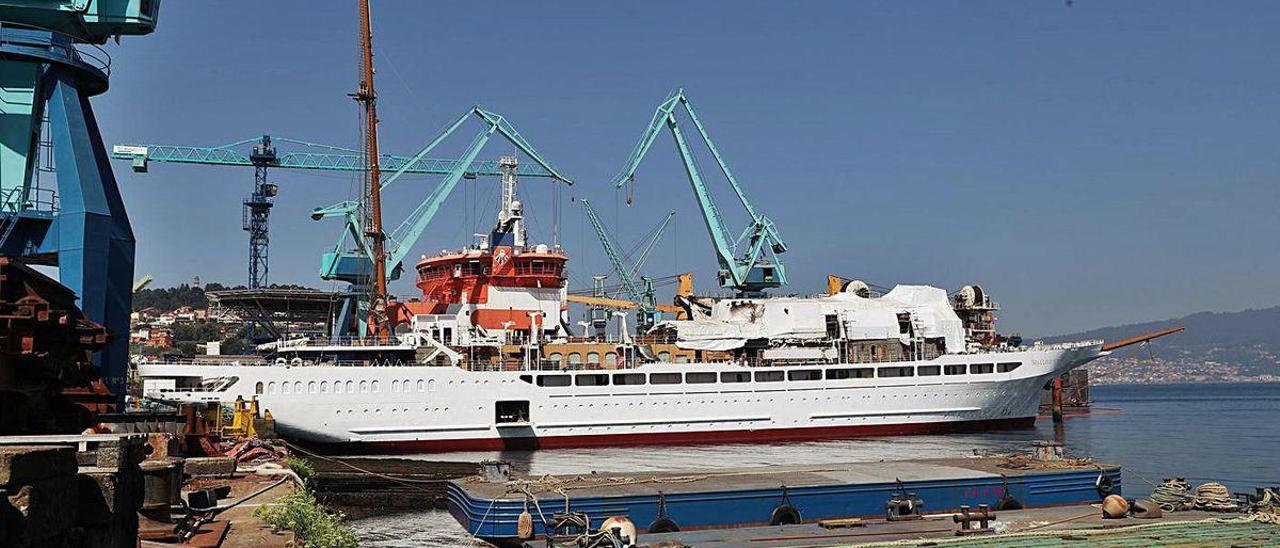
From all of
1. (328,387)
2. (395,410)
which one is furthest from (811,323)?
(328,387)

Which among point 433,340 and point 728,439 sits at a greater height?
point 433,340

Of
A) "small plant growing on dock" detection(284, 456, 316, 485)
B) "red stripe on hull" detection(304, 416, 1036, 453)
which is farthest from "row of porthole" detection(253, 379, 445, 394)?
"small plant growing on dock" detection(284, 456, 316, 485)

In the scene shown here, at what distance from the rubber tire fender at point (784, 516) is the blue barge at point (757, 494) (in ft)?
0.07

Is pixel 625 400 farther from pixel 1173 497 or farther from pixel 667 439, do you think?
pixel 1173 497

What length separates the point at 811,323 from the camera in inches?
1912

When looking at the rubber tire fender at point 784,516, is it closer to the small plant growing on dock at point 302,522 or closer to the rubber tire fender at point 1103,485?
the rubber tire fender at point 1103,485

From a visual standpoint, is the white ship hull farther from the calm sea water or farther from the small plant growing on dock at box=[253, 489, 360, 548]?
the small plant growing on dock at box=[253, 489, 360, 548]

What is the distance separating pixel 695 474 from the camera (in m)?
20.4

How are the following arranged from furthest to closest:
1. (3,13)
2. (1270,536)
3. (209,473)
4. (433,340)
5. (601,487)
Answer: (433,340) → (3,13) → (209,473) → (601,487) → (1270,536)

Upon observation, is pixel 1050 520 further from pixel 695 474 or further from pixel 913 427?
pixel 913 427

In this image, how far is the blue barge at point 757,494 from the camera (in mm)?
17328

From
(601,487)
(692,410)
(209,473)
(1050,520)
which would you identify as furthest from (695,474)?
(692,410)

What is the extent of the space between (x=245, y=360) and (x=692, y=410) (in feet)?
65.8

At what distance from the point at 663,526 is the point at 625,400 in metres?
25.0
